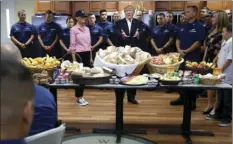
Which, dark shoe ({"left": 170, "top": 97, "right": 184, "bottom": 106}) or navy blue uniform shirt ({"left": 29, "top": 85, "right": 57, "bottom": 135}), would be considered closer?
navy blue uniform shirt ({"left": 29, "top": 85, "right": 57, "bottom": 135})

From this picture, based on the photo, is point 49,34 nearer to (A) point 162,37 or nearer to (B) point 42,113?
(A) point 162,37

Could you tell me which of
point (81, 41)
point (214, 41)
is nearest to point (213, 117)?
point (214, 41)

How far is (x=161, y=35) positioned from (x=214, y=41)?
1149 mm

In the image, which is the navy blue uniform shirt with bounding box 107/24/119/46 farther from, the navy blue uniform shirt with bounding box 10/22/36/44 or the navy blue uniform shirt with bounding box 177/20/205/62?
the navy blue uniform shirt with bounding box 10/22/36/44

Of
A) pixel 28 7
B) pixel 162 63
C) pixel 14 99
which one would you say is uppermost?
pixel 28 7

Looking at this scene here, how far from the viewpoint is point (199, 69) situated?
3.46 metres

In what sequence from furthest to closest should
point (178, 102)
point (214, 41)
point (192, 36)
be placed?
1. point (178, 102)
2. point (192, 36)
3. point (214, 41)

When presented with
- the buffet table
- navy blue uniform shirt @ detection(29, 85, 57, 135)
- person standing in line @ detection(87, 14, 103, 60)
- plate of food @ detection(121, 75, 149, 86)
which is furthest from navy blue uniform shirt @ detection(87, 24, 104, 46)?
navy blue uniform shirt @ detection(29, 85, 57, 135)

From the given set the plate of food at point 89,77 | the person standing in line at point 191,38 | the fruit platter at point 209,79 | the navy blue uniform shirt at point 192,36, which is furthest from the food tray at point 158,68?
the navy blue uniform shirt at point 192,36

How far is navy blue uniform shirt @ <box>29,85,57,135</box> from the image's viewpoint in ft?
5.00

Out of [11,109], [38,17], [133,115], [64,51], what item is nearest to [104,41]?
[64,51]

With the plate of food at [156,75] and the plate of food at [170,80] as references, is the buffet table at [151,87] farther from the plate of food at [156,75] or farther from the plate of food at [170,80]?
the plate of food at [156,75]

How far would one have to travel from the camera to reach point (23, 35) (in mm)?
5562

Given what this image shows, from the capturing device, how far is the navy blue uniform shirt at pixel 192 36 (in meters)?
4.45
